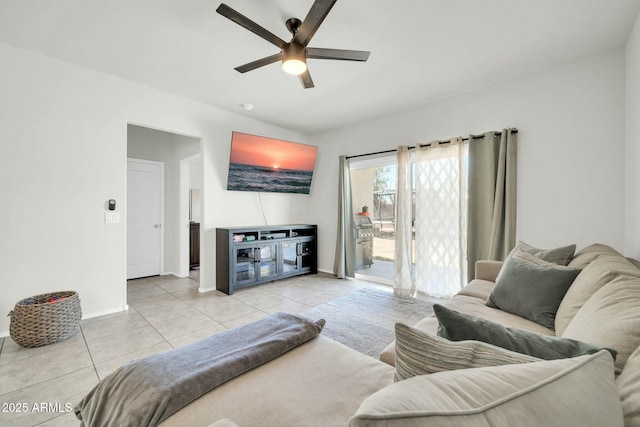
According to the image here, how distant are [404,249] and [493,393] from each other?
11.5 feet

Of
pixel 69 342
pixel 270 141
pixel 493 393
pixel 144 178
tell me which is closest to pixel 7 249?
pixel 69 342

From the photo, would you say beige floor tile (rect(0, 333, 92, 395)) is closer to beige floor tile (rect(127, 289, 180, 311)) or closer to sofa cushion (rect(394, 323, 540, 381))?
beige floor tile (rect(127, 289, 180, 311))

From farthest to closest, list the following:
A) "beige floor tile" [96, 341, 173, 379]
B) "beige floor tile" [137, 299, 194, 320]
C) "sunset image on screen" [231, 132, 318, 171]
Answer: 1. "sunset image on screen" [231, 132, 318, 171]
2. "beige floor tile" [137, 299, 194, 320]
3. "beige floor tile" [96, 341, 173, 379]

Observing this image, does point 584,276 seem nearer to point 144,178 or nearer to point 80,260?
point 80,260

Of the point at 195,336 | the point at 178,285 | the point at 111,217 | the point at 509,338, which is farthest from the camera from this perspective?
the point at 178,285

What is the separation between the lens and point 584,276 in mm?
1448

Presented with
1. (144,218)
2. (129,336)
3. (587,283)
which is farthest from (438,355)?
(144,218)

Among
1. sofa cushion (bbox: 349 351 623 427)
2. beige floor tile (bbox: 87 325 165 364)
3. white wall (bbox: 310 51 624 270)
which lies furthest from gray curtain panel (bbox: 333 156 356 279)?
sofa cushion (bbox: 349 351 623 427)

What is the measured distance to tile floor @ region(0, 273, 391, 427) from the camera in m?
1.68

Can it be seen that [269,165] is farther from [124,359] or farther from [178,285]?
[124,359]

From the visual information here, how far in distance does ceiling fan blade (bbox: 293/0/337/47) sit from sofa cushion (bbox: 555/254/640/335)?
2.02 m

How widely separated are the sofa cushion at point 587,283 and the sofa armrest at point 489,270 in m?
1.05

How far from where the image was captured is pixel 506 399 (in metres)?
0.46

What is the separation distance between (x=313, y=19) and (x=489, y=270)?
2.61 m
